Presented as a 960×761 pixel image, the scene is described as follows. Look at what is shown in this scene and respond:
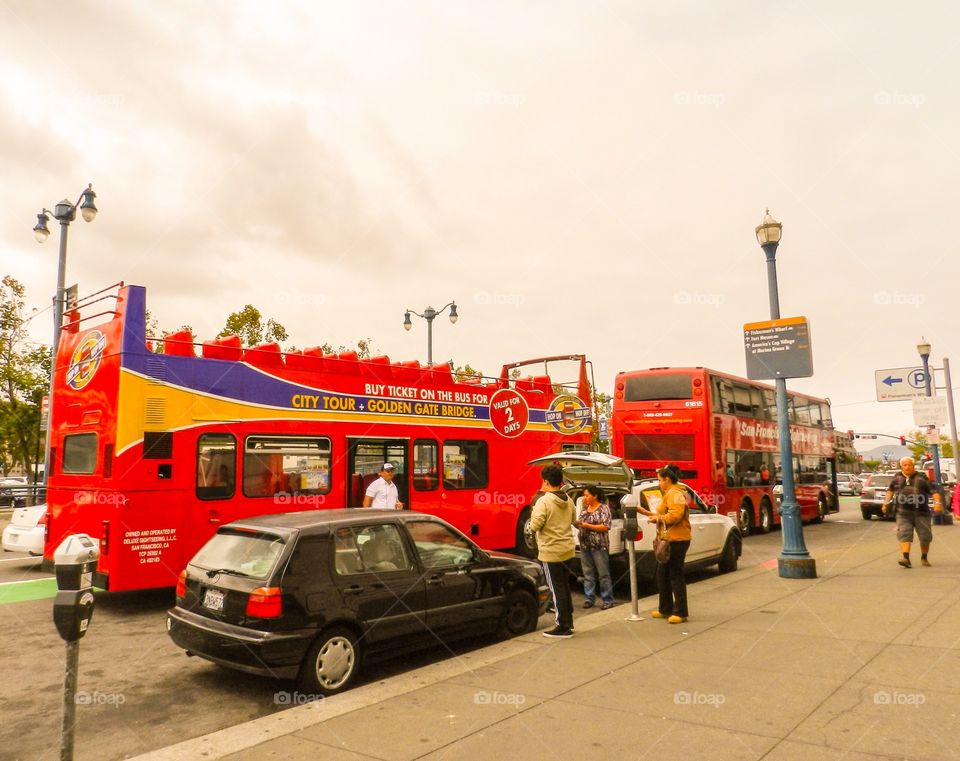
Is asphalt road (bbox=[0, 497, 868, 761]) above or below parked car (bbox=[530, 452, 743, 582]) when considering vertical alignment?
below

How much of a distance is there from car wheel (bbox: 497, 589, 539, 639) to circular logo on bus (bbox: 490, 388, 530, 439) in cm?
639

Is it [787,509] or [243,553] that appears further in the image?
[787,509]

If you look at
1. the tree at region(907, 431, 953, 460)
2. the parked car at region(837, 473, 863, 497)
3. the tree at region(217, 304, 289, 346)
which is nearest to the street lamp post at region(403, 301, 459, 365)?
the tree at region(217, 304, 289, 346)

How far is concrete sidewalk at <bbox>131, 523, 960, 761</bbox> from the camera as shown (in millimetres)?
4348

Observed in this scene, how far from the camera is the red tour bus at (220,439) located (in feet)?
29.4

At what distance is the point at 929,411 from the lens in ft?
84.6

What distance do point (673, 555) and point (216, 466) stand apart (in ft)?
19.7

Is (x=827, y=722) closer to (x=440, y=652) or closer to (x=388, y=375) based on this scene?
(x=440, y=652)

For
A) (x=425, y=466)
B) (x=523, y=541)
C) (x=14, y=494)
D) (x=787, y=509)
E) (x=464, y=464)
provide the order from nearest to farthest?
(x=787, y=509)
(x=425, y=466)
(x=464, y=464)
(x=523, y=541)
(x=14, y=494)

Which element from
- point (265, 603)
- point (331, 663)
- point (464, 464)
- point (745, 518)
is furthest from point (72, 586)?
point (745, 518)

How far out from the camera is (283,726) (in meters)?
4.79

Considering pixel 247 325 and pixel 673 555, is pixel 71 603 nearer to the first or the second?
pixel 673 555

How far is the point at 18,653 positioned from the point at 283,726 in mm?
4021

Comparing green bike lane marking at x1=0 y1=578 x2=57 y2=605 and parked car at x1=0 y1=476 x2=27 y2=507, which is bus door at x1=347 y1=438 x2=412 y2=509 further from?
parked car at x1=0 y1=476 x2=27 y2=507
